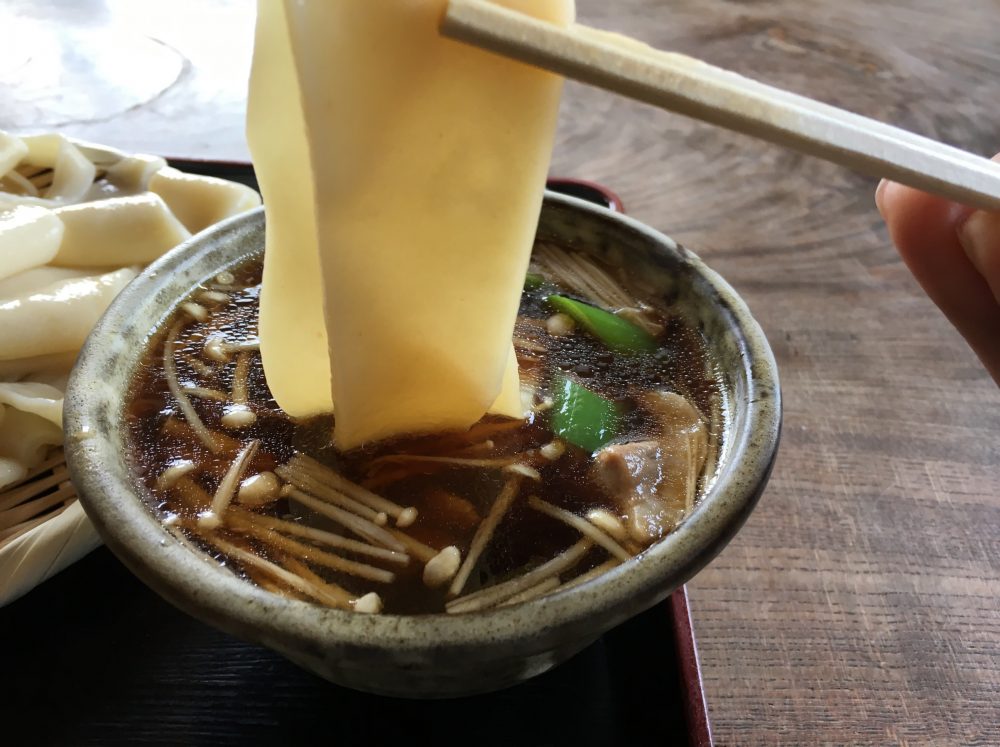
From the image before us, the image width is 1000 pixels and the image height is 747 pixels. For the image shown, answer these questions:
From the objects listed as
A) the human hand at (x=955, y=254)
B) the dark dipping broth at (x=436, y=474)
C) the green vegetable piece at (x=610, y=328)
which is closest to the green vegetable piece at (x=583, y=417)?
the dark dipping broth at (x=436, y=474)

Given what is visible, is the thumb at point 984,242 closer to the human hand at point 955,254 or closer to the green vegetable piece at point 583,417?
the human hand at point 955,254

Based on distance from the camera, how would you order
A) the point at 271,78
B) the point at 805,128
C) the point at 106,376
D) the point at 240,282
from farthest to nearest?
the point at 240,282
the point at 106,376
the point at 271,78
the point at 805,128

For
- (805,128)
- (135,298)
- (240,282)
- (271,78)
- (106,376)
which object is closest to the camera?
(805,128)

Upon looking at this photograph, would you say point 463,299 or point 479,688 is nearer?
point 479,688

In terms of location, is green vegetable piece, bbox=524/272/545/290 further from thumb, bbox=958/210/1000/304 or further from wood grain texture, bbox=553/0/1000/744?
thumb, bbox=958/210/1000/304

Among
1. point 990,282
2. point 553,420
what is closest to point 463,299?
point 553,420

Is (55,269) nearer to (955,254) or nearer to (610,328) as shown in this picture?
(610,328)

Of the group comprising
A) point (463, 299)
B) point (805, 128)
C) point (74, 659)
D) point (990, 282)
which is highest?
point (805, 128)

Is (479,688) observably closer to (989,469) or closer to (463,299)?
(463,299)
